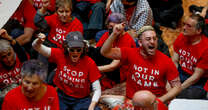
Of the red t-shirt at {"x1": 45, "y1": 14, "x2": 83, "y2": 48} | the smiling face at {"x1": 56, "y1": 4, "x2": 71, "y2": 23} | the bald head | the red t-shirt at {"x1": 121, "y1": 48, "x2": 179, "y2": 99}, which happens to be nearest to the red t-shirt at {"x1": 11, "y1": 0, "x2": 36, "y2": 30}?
the red t-shirt at {"x1": 45, "y1": 14, "x2": 83, "y2": 48}

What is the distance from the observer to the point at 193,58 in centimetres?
336

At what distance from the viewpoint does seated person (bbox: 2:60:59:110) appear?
8.02 feet

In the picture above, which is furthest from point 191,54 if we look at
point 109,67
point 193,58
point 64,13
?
point 64,13

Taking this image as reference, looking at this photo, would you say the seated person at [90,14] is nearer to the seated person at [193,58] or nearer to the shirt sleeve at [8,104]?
the seated person at [193,58]

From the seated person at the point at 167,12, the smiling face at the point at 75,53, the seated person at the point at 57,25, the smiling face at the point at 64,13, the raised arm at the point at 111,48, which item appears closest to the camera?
the raised arm at the point at 111,48

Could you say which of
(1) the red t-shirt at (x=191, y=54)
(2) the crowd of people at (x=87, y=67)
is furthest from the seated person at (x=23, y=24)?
(1) the red t-shirt at (x=191, y=54)

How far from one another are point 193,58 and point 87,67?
1137 mm

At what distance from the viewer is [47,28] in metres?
3.70

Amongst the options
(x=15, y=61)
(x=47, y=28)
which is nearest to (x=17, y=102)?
(x=15, y=61)

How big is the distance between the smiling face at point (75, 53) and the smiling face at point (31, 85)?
517 mm

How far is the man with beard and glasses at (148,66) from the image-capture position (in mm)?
2869

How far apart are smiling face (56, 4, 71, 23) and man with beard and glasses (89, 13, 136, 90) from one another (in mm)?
454

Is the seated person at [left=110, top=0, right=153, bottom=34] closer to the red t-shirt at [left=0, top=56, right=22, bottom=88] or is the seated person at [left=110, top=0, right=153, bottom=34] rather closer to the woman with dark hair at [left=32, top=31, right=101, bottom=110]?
the woman with dark hair at [left=32, top=31, right=101, bottom=110]

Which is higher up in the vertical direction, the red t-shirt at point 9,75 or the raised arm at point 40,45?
the raised arm at point 40,45
